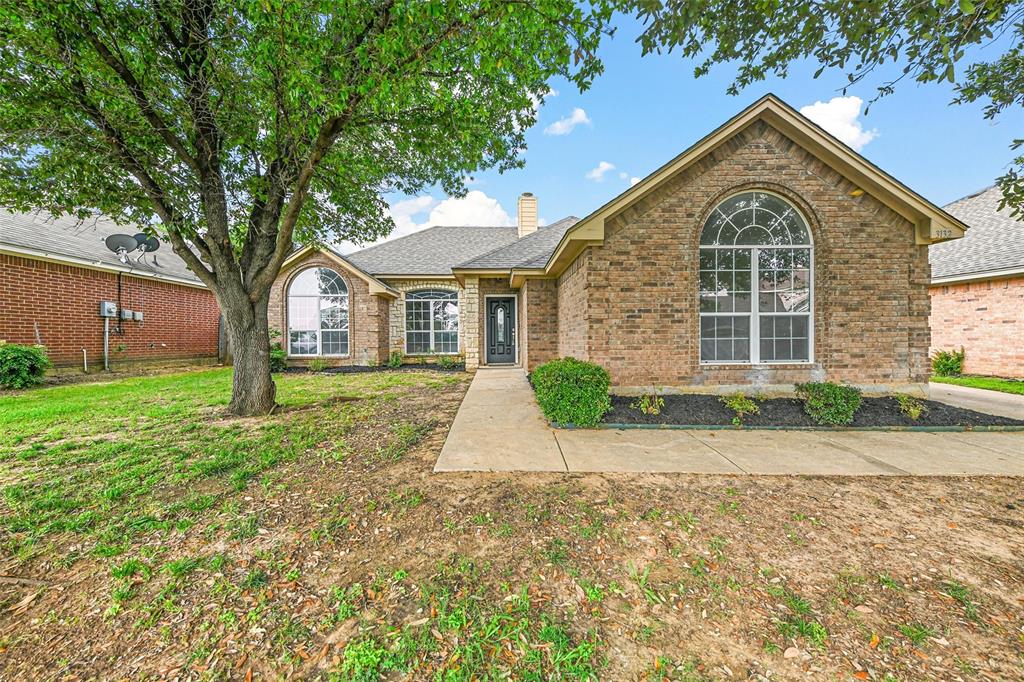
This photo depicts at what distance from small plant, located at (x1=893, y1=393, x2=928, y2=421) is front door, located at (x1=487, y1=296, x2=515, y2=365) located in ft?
30.3

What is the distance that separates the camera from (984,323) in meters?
9.79

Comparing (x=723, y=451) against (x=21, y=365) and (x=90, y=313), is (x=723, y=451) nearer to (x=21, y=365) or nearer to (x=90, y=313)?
(x=21, y=365)

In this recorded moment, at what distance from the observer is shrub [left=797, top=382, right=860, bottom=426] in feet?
17.5

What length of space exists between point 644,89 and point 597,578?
1073 cm

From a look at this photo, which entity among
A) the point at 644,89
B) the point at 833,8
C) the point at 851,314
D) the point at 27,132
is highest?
the point at 644,89

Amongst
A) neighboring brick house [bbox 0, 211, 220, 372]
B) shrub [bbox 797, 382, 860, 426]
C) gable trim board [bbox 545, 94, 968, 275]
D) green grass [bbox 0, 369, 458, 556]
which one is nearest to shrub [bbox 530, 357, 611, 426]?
green grass [bbox 0, 369, 458, 556]

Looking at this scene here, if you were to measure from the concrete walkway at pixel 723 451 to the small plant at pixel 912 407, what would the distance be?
1.34ft

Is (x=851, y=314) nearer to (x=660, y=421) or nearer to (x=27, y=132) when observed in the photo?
(x=660, y=421)

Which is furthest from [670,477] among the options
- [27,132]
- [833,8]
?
[27,132]

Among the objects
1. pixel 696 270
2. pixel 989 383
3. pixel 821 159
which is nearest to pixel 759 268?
pixel 696 270

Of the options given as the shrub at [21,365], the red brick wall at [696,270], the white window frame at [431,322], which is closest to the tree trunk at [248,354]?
the red brick wall at [696,270]

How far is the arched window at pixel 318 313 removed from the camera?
12719 mm

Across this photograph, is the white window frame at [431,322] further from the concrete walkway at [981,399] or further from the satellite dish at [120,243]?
the concrete walkway at [981,399]

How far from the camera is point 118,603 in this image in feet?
→ 6.43
